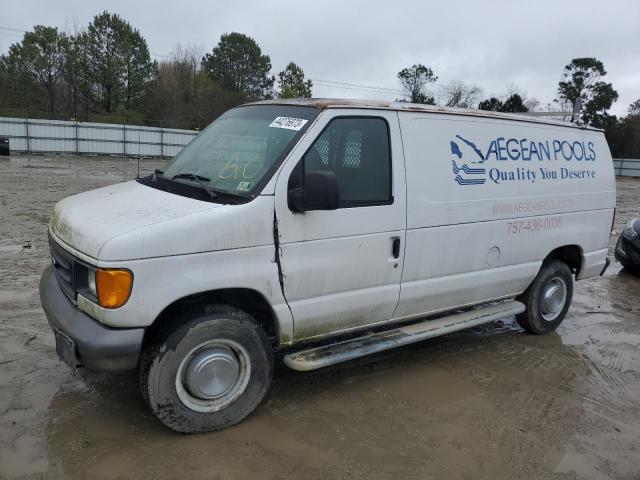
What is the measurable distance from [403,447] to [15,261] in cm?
598

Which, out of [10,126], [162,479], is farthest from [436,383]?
[10,126]

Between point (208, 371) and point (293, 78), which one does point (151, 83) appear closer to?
point (293, 78)

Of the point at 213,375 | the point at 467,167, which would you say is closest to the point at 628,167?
the point at 467,167

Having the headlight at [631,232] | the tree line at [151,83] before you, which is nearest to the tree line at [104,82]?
the tree line at [151,83]

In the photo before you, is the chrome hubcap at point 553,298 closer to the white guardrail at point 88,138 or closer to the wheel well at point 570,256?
the wheel well at point 570,256

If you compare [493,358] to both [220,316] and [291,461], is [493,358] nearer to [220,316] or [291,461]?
[291,461]

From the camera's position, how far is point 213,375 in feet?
11.2

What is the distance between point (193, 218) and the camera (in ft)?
10.3

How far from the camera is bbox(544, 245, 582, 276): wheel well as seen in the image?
552 cm

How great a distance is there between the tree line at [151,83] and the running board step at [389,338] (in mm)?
29748

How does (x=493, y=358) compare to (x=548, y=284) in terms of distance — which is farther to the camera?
(x=548, y=284)

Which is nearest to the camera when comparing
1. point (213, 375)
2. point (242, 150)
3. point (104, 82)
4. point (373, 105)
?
point (213, 375)

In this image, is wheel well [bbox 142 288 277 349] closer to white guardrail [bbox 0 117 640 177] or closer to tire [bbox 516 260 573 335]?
tire [bbox 516 260 573 335]

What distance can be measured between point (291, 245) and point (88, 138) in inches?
1312
